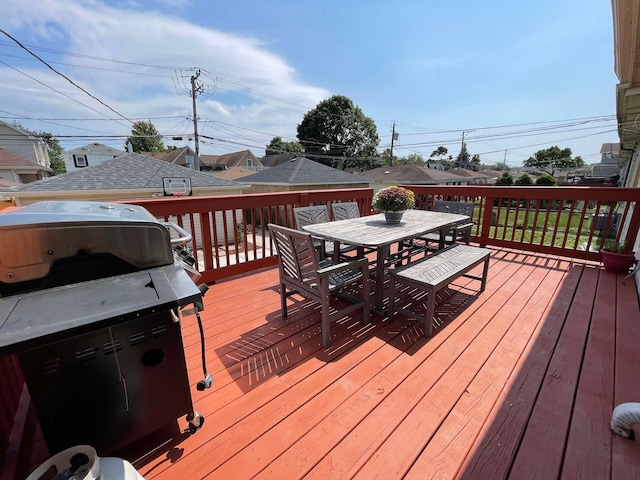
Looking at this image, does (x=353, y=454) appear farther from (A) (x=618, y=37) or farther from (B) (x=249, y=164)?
(B) (x=249, y=164)

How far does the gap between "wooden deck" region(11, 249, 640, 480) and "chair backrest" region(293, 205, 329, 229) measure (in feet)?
3.36

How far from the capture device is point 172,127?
18547 millimetres

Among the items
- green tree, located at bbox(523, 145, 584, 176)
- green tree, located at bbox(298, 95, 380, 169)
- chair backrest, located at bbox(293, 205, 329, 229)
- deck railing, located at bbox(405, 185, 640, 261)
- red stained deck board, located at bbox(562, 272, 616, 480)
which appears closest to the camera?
red stained deck board, located at bbox(562, 272, 616, 480)

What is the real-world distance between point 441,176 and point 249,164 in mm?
19716

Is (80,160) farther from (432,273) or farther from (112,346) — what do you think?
(432,273)

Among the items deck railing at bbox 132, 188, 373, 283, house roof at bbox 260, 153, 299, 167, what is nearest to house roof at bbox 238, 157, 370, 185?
deck railing at bbox 132, 188, 373, 283

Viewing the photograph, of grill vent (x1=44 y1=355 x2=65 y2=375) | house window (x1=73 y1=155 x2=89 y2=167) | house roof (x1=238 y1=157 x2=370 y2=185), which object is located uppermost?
house window (x1=73 y1=155 x2=89 y2=167)

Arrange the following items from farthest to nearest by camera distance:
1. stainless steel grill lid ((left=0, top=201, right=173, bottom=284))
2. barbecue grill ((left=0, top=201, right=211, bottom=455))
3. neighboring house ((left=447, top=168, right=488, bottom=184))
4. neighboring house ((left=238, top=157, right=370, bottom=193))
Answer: neighboring house ((left=447, top=168, right=488, bottom=184)) < neighboring house ((left=238, top=157, right=370, bottom=193)) < stainless steel grill lid ((left=0, top=201, right=173, bottom=284)) < barbecue grill ((left=0, top=201, right=211, bottom=455))

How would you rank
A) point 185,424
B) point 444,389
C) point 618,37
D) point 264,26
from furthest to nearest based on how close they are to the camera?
point 264,26
point 618,37
point 444,389
point 185,424

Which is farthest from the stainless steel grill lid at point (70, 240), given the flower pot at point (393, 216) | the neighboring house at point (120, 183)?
the neighboring house at point (120, 183)

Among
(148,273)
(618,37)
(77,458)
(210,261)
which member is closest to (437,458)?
(77,458)

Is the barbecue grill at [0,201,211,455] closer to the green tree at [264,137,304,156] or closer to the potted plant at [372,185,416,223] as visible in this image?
the potted plant at [372,185,416,223]

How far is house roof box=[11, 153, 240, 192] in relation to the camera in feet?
31.4

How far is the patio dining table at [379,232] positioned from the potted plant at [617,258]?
75.2 inches
